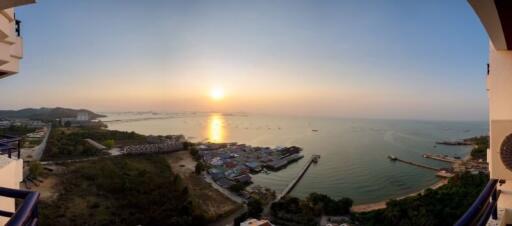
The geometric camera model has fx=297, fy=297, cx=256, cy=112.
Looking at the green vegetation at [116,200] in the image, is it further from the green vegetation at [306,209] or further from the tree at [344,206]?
the tree at [344,206]

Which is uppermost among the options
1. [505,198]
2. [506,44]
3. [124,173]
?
[506,44]

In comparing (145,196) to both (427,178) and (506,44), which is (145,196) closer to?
(506,44)

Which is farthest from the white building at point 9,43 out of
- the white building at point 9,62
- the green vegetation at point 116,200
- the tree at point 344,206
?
the tree at point 344,206

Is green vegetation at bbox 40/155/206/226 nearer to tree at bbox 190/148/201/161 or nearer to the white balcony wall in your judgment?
tree at bbox 190/148/201/161

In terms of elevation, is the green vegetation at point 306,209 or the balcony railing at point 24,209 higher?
the balcony railing at point 24,209

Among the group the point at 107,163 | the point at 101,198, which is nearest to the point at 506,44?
the point at 101,198

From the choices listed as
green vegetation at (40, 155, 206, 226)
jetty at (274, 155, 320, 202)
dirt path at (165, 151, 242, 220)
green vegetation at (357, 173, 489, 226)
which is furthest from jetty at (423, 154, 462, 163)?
green vegetation at (40, 155, 206, 226)

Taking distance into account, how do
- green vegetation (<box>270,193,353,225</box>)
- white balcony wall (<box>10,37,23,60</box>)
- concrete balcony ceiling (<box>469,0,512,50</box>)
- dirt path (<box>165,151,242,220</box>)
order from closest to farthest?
concrete balcony ceiling (<box>469,0,512,50</box>), white balcony wall (<box>10,37,23,60</box>), green vegetation (<box>270,193,353,225</box>), dirt path (<box>165,151,242,220</box>)
